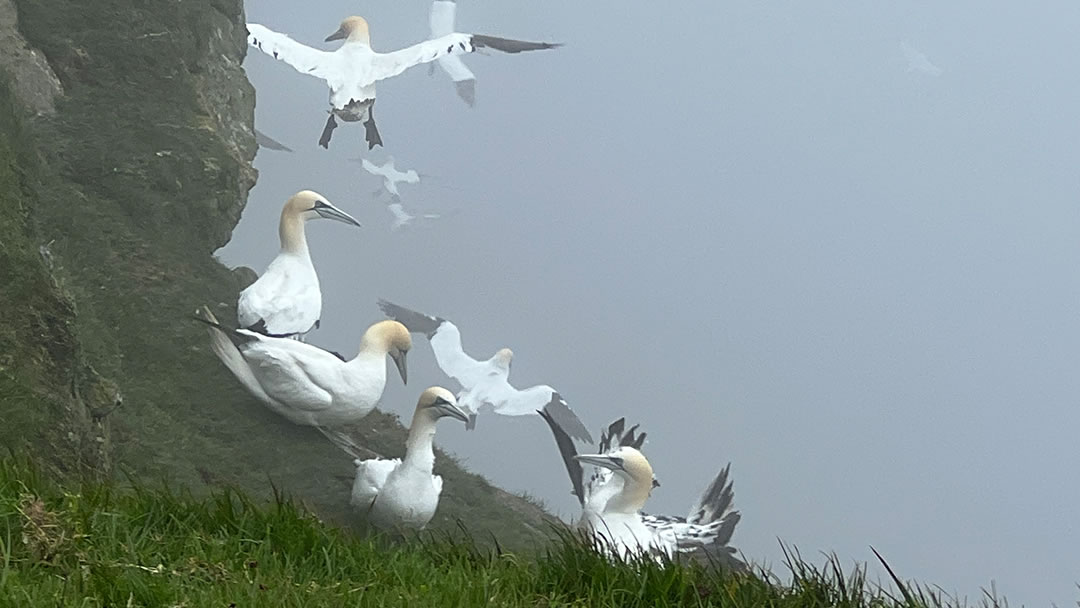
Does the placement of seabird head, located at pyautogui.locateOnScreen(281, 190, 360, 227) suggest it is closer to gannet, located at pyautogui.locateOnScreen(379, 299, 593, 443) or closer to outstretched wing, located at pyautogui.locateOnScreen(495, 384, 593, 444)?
gannet, located at pyautogui.locateOnScreen(379, 299, 593, 443)

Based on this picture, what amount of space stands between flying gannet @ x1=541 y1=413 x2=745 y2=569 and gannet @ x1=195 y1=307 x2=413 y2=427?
1.06m

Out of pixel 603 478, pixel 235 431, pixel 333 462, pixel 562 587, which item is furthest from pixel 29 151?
pixel 562 587

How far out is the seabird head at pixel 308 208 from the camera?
247 inches

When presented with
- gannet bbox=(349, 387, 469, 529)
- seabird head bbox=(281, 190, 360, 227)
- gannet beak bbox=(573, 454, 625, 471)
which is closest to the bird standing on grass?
gannet bbox=(349, 387, 469, 529)

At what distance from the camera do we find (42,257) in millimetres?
4086

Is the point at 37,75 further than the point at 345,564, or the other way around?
the point at 37,75

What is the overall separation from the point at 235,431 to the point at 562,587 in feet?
10.3

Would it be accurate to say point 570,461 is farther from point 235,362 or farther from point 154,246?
point 154,246

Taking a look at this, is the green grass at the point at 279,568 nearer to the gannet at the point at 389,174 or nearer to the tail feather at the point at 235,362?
the tail feather at the point at 235,362

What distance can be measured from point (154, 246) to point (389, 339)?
1.38m

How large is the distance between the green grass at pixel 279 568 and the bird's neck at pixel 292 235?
3452mm

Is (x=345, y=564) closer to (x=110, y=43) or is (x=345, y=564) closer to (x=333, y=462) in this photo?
(x=333, y=462)

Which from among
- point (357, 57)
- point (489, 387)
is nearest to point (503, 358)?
point (489, 387)

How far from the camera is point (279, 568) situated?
2.43 metres
